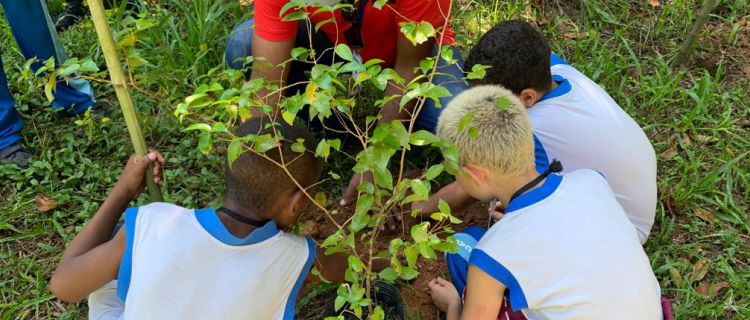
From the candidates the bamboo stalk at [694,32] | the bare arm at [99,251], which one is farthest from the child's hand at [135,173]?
the bamboo stalk at [694,32]

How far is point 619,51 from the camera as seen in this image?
3482mm

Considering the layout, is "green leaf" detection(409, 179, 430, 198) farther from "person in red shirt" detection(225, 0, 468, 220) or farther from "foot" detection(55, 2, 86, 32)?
"foot" detection(55, 2, 86, 32)

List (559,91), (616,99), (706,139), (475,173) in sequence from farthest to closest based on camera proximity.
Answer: (616,99), (706,139), (559,91), (475,173)

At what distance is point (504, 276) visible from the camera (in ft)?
5.52

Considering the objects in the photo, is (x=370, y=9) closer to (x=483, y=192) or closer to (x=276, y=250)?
(x=483, y=192)

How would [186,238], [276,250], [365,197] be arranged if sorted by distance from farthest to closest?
[276,250], [186,238], [365,197]

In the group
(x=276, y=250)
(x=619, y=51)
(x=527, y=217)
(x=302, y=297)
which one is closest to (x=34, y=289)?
(x=302, y=297)

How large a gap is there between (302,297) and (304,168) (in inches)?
28.2

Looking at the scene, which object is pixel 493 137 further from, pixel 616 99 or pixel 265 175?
pixel 616 99

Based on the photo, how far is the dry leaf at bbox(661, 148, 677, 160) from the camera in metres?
2.90

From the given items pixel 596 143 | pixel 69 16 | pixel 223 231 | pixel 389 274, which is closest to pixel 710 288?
pixel 596 143

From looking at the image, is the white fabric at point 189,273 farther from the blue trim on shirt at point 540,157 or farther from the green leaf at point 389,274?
the blue trim on shirt at point 540,157

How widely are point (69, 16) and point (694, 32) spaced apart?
371 centimetres

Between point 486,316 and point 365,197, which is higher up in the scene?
point 365,197
